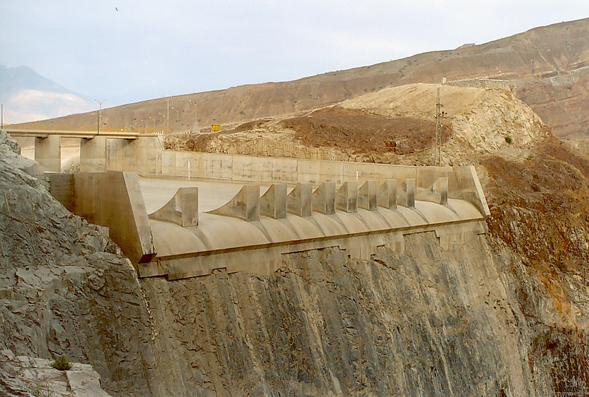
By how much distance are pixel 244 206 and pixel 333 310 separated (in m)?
3.49

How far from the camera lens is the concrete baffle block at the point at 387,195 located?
2744cm

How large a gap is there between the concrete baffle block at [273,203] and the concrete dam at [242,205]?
25 mm

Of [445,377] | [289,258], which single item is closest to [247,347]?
[289,258]

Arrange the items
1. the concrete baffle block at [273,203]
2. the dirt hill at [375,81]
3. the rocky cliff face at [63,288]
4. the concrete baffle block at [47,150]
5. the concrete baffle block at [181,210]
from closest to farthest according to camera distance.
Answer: the rocky cliff face at [63,288] < the concrete baffle block at [181,210] < the concrete baffle block at [273,203] < the concrete baffle block at [47,150] < the dirt hill at [375,81]

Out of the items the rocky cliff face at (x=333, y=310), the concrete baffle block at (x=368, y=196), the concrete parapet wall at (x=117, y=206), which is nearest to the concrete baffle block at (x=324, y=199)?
→ the rocky cliff face at (x=333, y=310)

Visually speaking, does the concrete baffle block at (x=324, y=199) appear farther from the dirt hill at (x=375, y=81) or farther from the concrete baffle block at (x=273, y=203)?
the dirt hill at (x=375, y=81)

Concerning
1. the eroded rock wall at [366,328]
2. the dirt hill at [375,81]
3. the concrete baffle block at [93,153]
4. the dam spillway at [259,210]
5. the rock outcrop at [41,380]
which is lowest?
the eroded rock wall at [366,328]

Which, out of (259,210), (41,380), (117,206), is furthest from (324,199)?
(41,380)

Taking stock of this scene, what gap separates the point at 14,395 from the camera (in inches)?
330

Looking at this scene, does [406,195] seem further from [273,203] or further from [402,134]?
[402,134]

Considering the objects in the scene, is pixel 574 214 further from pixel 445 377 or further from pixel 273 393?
pixel 273 393

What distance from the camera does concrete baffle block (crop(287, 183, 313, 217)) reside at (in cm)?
2269

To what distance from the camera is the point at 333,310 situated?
2152cm

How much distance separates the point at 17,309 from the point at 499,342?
65.3 ft
